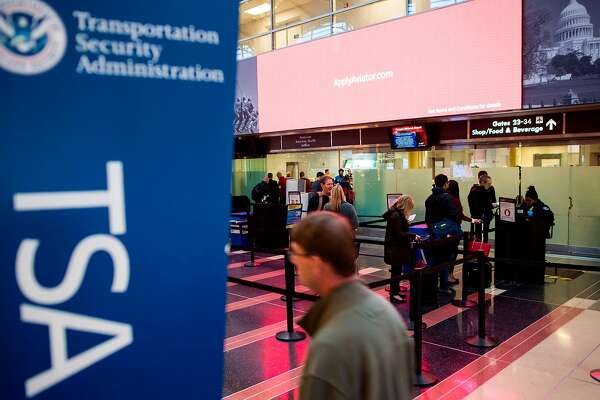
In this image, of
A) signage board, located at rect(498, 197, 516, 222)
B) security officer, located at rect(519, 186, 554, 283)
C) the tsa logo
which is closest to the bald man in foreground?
the tsa logo

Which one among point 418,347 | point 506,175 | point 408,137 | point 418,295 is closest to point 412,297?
point 418,295

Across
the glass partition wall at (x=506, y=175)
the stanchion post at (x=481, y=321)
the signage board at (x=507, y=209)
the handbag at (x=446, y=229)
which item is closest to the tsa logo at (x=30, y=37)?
the stanchion post at (x=481, y=321)

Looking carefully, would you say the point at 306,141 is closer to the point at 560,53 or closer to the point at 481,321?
the point at 560,53

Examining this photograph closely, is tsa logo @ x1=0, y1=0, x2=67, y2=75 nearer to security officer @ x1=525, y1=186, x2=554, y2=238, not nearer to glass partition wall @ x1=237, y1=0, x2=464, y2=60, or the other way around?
security officer @ x1=525, y1=186, x2=554, y2=238

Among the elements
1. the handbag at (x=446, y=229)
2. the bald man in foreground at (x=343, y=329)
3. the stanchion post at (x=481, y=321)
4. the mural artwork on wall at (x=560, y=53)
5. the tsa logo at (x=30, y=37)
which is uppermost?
the mural artwork on wall at (x=560, y=53)

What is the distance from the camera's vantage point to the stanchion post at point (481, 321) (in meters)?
5.57

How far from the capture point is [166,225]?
65.4 inches

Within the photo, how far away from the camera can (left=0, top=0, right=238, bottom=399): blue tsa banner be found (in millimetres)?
1326

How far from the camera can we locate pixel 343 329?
152 cm

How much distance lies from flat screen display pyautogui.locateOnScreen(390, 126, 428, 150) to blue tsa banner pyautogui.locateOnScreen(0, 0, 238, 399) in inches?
429

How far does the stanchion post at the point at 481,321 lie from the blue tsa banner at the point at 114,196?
4.39 metres

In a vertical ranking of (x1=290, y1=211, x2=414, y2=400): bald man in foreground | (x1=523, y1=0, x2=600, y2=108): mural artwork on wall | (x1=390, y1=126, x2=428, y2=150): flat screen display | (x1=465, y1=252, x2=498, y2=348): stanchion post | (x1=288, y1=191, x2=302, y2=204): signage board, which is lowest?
(x1=465, y1=252, x2=498, y2=348): stanchion post

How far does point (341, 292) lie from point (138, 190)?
2.35ft

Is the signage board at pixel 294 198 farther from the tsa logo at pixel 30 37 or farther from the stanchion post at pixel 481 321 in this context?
the tsa logo at pixel 30 37
